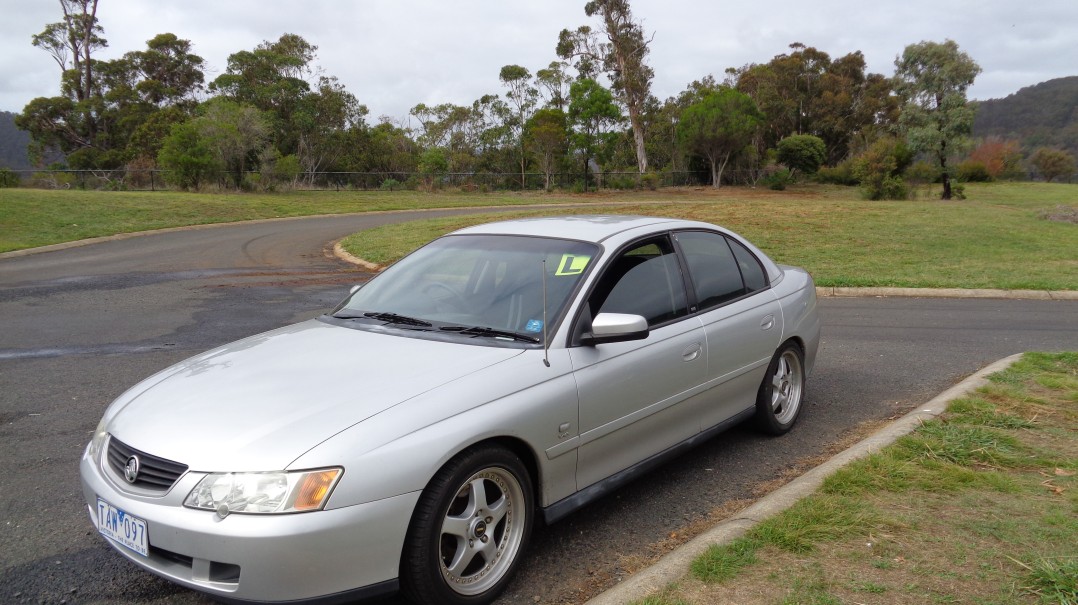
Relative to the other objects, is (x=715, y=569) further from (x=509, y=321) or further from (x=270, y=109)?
(x=270, y=109)

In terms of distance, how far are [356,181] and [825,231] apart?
108 ft

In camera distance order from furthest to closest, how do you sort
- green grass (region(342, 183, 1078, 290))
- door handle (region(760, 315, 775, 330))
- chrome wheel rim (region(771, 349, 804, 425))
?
1. green grass (region(342, 183, 1078, 290))
2. chrome wheel rim (region(771, 349, 804, 425))
3. door handle (region(760, 315, 775, 330))

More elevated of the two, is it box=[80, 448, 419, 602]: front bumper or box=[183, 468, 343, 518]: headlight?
box=[183, 468, 343, 518]: headlight

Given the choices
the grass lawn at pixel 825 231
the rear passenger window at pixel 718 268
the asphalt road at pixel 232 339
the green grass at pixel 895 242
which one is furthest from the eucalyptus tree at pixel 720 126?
the rear passenger window at pixel 718 268

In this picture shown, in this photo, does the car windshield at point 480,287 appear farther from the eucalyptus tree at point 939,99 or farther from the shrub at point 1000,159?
the shrub at point 1000,159

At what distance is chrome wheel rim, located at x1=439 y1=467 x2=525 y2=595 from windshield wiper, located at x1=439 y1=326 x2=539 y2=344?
0.71 metres

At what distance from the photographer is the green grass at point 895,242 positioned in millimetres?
12883

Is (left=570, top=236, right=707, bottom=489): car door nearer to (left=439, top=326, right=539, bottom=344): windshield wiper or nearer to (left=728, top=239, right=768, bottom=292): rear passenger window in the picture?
(left=439, top=326, right=539, bottom=344): windshield wiper

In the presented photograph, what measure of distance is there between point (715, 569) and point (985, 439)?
8.19ft

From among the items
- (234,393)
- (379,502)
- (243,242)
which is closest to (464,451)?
(379,502)

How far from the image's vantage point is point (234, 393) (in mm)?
3211

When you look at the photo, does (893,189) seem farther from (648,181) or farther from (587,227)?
(587,227)

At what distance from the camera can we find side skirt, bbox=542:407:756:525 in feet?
11.6

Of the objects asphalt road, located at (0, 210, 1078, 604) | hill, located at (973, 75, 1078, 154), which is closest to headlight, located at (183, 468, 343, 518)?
asphalt road, located at (0, 210, 1078, 604)
